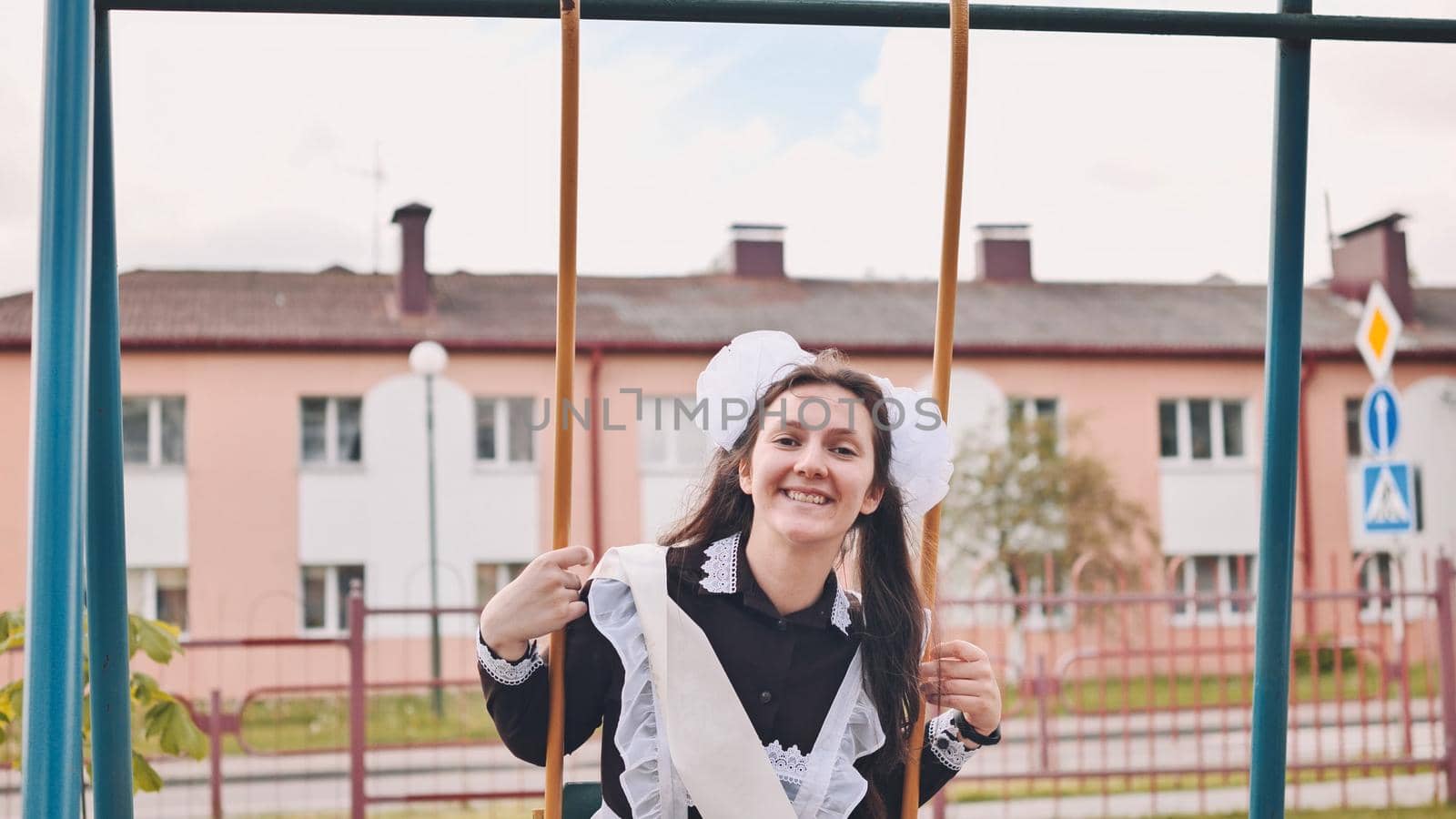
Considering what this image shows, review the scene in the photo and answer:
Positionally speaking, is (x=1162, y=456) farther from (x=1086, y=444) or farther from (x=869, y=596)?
(x=869, y=596)

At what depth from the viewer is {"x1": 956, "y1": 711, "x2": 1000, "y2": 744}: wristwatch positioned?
89.6 inches

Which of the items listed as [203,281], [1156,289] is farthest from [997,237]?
[203,281]

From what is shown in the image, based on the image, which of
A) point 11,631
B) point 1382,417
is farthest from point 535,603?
point 1382,417

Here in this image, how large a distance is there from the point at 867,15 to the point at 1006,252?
2339 cm

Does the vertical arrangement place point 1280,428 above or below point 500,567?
above

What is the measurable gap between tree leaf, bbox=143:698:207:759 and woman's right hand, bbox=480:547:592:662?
4.05 ft

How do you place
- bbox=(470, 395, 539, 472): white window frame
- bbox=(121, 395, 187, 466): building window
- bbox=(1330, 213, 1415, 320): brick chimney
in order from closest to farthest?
bbox=(121, 395, 187, 466): building window
bbox=(470, 395, 539, 472): white window frame
bbox=(1330, 213, 1415, 320): brick chimney

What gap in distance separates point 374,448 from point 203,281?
4267mm

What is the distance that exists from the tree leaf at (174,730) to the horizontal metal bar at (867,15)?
58.5 inches

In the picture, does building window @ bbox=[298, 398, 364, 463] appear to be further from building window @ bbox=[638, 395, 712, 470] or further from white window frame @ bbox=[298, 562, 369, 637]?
building window @ bbox=[638, 395, 712, 470]

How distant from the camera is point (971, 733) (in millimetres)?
2281

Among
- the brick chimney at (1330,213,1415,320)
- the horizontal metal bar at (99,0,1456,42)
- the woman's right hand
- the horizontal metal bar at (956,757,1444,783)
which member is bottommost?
the horizontal metal bar at (956,757,1444,783)

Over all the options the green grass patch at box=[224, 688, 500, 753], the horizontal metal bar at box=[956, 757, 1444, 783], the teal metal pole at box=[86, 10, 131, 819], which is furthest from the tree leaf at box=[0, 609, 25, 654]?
the green grass patch at box=[224, 688, 500, 753]

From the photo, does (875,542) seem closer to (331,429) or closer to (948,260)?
(948,260)
